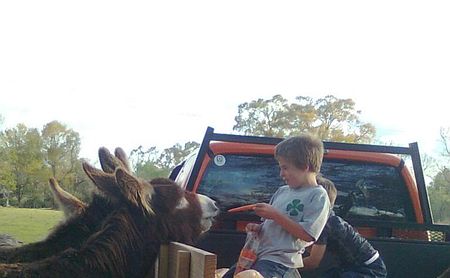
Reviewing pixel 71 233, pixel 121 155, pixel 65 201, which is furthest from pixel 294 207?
pixel 65 201

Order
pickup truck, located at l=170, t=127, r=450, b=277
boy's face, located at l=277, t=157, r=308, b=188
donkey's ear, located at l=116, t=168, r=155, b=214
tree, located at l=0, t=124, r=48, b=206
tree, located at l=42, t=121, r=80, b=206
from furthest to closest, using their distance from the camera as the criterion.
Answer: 1. tree, located at l=0, t=124, r=48, b=206
2. tree, located at l=42, t=121, r=80, b=206
3. pickup truck, located at l=170, t=127, r=450, b=277
4. boy's face, located at l=277, t=157, r=308, b=188
5. donkey's ear, located at l=116, t=168, r=155, b=214

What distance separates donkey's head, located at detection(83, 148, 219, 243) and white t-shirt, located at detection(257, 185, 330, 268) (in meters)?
0.57

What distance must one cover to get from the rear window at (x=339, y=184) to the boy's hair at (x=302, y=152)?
6.68 ft

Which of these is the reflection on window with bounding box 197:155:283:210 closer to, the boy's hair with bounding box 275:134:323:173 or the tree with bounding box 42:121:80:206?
the boy's hair with bounding box 275:134:323:173

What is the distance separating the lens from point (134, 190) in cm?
339

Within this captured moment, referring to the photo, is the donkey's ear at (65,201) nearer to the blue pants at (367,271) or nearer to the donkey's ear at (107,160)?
the donkey's ear at (107,160)

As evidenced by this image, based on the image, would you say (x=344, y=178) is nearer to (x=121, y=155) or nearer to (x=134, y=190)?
(x=121, y=155)

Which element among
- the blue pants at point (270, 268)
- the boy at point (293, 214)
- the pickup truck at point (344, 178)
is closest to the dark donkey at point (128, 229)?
the boy at point (293, 214)

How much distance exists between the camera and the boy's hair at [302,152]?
3529 mm

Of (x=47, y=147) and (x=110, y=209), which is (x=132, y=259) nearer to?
(x=110, y=209)

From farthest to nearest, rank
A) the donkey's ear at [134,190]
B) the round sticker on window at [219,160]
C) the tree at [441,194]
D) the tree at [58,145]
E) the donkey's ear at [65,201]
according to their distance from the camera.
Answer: the tree at [58,145], the tree at [441,194], the round sticker on window at [219,160], the donkey's ear at [65,201], the donkey's ear at [134,190]

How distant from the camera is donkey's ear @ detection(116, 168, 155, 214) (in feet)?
10.7

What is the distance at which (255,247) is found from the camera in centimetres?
354

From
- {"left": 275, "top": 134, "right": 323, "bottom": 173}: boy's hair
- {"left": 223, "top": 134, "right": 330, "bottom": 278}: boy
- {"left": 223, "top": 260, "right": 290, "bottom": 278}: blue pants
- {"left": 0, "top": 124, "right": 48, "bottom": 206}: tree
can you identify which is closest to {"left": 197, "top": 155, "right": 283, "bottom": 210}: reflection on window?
{"left": 223, "top": 134, "right": 330, "bottom": 278}: boy
